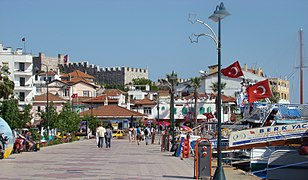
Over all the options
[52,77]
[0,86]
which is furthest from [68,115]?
[52,77]

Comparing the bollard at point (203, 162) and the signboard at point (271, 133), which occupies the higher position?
the signboard at point (271, 133)

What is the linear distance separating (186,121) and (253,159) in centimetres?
5889

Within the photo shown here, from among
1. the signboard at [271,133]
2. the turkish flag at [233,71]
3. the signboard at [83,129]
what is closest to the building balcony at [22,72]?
the signboard at [83,129]

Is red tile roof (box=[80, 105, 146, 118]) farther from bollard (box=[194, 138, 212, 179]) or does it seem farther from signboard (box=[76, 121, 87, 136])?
bollard (box=[194, 138, 212, 179])

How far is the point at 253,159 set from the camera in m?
26.2

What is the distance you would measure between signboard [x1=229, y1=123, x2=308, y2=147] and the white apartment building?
192ft

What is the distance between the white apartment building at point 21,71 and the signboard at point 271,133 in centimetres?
5847

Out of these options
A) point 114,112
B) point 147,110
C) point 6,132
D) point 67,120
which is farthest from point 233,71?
point 147,110

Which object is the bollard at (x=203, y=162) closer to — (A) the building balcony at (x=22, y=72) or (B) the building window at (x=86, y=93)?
(A) the building balcony at (x=22, y=72)

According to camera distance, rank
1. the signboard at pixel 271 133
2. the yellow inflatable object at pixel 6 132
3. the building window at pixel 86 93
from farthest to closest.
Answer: the building window at pixel 86 93 → the yellow inflatable object at pixel 6 132 → the signboard at pixel 271 133

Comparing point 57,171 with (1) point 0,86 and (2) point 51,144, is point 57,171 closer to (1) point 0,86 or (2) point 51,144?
(2) point 51,144

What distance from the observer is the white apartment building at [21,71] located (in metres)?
79.8

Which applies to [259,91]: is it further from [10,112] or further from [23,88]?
[23,88]

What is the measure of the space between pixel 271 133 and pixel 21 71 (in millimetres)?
60640
